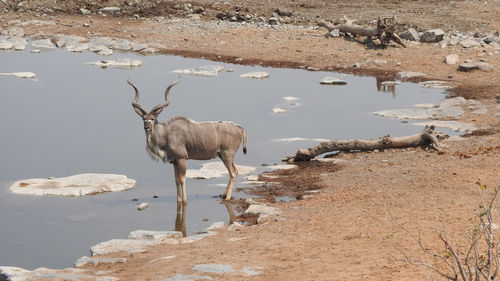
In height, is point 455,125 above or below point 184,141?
below

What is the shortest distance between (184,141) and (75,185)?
8.65ft

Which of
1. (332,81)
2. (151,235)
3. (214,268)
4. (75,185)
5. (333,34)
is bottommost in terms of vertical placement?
(332,81)

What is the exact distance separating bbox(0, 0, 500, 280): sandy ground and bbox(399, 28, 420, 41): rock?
3.12 feet

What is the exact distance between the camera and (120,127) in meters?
23.8

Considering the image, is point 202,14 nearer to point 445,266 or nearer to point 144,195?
point 144,195

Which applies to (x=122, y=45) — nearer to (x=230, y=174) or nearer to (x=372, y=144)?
(x=372, y=144)

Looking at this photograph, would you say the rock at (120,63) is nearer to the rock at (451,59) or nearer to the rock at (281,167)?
the rock at (451,59)

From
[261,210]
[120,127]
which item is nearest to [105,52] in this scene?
[120,127]

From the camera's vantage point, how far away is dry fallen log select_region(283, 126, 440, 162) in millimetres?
20016

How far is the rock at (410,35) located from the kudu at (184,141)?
67.0 feet

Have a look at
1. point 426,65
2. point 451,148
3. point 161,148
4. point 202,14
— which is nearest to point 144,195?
point 161,148

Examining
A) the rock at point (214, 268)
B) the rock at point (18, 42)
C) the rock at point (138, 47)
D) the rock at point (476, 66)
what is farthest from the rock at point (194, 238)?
the rock at point (18, 42)

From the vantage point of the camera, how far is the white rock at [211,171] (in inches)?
746

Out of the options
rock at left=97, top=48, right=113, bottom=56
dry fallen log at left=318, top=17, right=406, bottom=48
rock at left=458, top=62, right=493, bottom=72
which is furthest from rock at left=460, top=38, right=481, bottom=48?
rock at left=97, top=48, right=113, bottom=56
